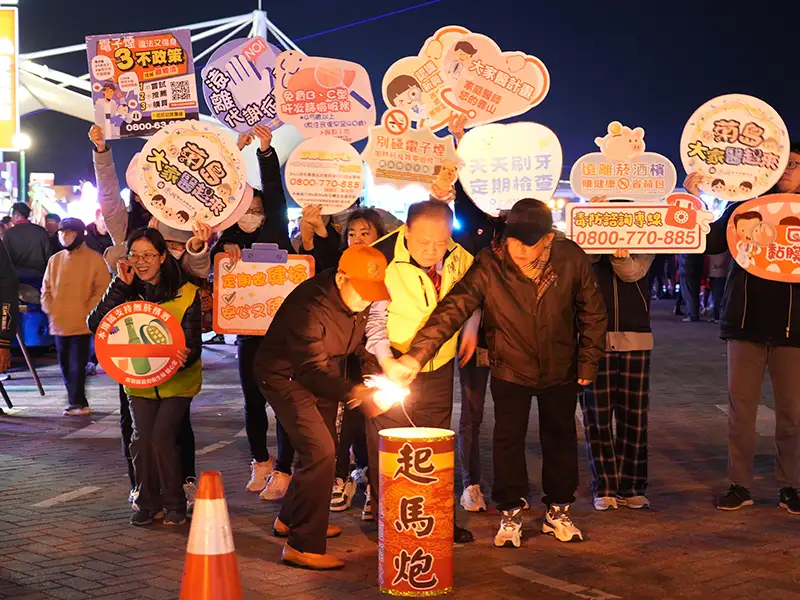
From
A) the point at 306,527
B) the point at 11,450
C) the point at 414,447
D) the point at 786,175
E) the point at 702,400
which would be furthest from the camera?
the point at 702,400

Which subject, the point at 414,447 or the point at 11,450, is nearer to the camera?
the point at 414,447

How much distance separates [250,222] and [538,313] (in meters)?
2.51

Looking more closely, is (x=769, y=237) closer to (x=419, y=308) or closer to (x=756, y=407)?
(x=756, y=407)

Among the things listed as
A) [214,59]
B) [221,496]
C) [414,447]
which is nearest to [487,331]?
[414,447]

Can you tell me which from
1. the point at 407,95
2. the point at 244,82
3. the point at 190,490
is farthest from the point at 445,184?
the point at 190,490

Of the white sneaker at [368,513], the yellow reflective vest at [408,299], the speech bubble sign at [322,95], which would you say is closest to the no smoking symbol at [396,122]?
the speech bubble sign at [322,95]

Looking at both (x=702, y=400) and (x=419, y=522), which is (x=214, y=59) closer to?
(x=419, y=522)

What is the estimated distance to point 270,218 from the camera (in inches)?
297

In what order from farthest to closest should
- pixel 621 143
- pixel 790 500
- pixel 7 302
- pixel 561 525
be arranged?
pixel 7 302 → pixel 621 143 → pixel 790 500 → pixel 561 525

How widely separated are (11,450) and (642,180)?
5.91m

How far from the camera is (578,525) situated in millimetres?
6582

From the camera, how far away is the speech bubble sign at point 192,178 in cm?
723

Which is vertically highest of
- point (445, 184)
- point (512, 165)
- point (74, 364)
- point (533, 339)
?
point (512, 165)

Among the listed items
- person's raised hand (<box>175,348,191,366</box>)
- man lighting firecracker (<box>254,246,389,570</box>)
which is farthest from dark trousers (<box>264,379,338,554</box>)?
person's raised hand (<box>175,348,191,366</box>)
